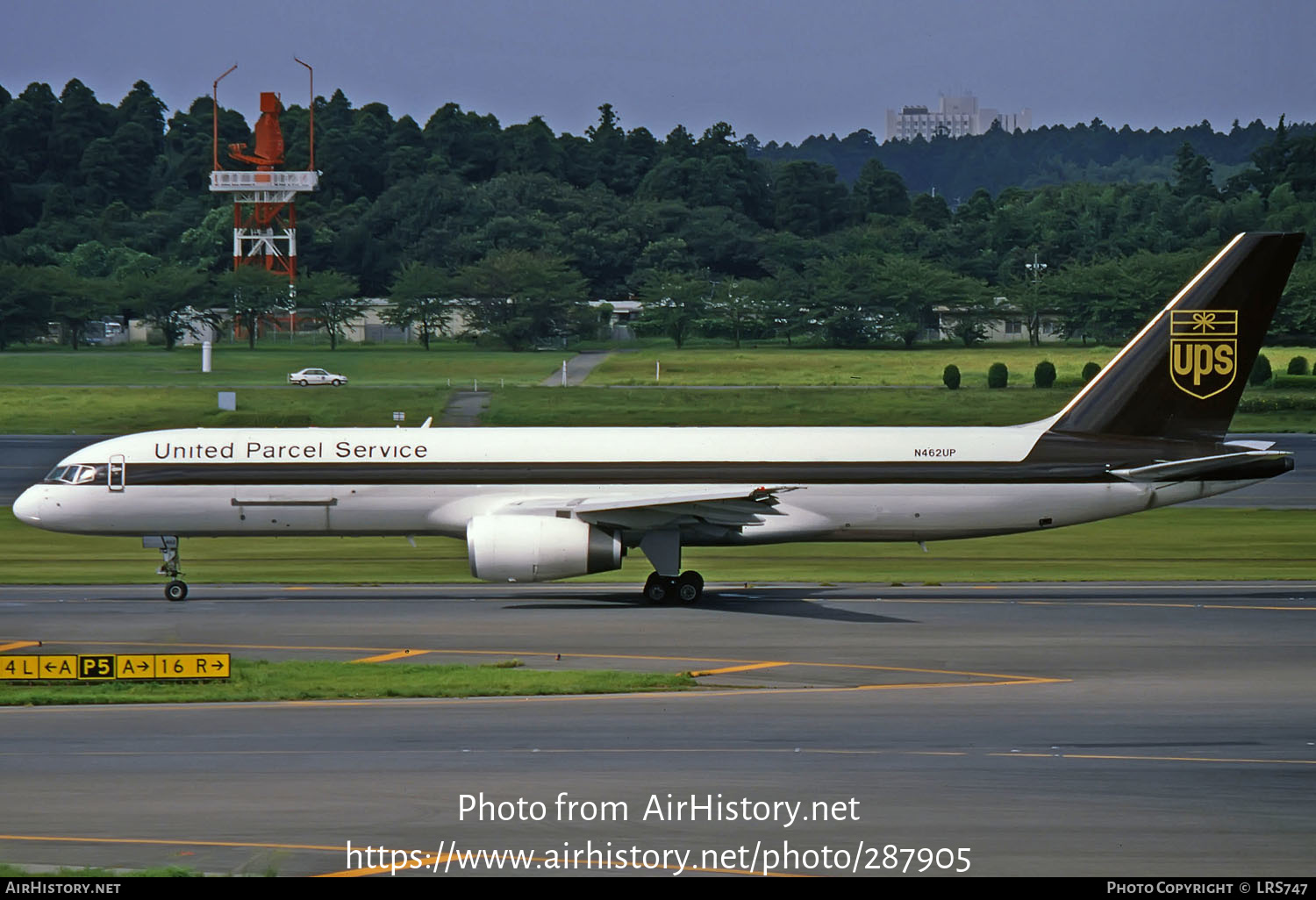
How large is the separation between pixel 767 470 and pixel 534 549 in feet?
19.5

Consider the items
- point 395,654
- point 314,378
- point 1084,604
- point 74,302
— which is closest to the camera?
point 395,654

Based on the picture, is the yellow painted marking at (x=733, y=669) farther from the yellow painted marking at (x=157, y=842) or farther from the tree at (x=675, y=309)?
the tree at (x=675, y=309)

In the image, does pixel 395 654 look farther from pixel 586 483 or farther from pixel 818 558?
pixel 818 558

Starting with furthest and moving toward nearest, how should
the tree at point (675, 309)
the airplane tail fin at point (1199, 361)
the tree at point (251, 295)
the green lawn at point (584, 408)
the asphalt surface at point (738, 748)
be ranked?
1. the tree at point (251, 295)
2. the tree at point (675, 309)
3. the green lawn at point (584, 408)
4. the airplane tail fin at point (1199, 361)
5. the asphalt surface at point (738, 748)

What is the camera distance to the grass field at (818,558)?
41.7 meters

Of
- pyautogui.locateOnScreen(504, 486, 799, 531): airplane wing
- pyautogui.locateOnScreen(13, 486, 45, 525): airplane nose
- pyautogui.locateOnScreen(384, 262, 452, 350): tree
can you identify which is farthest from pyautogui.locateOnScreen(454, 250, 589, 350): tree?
pyautogui.locateOnScreen(504, 486, 799, 531): airplane wing

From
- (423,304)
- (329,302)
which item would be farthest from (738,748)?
(329,302)

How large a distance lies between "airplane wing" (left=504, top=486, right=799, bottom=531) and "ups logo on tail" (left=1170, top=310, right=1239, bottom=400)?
993cm

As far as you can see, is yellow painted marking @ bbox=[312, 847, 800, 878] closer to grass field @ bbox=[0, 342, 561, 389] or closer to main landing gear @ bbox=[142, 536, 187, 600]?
main landing gear @ bbox=[142, 536, 187, 600]

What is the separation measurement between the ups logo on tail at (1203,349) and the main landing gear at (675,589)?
40.2 ft

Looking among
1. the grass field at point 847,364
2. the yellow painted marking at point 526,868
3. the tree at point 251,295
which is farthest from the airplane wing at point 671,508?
the tree at point 251,295

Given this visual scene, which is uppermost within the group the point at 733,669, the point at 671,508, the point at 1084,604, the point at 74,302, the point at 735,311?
the point at 74,302

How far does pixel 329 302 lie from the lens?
156750 millimetres

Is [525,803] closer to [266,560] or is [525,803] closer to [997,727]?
[997,727]
